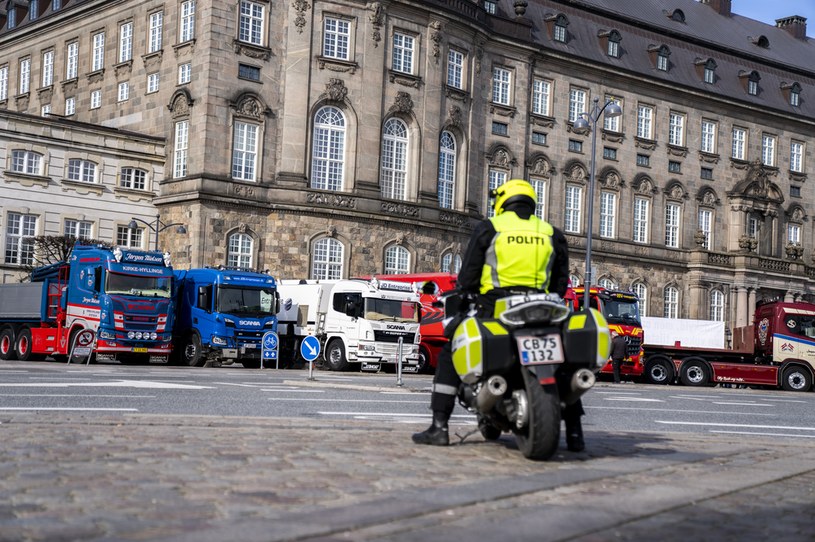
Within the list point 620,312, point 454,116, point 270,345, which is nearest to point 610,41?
point 454,116

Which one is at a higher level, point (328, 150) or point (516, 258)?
point (328, 150)

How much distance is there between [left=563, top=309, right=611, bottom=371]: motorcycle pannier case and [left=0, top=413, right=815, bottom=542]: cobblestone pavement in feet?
2.36

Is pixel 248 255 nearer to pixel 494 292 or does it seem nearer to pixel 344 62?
pixel 344 62

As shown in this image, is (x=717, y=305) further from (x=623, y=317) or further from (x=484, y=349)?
(x=484, y=349)

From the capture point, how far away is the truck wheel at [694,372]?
1537 inches

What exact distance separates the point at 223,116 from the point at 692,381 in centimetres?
2120

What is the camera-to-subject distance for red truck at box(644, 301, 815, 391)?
38469 millimetres

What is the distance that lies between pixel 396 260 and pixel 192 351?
15862mm

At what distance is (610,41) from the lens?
6631cm

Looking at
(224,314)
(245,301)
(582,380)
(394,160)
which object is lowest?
(582,380)

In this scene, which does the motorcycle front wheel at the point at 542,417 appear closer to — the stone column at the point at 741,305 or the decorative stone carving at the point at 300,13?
the decorative stone carving at the point at 300,13

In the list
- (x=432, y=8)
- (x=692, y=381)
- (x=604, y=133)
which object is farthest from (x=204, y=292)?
(x=604, y=133)

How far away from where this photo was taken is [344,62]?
162 ft

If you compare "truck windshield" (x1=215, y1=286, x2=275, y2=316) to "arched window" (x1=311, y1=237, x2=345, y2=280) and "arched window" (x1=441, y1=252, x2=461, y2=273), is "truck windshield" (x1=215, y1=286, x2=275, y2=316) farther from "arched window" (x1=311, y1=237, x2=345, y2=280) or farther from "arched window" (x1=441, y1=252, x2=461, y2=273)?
"arched window" (x1=441, y1=252, x2=461, y2=273)
